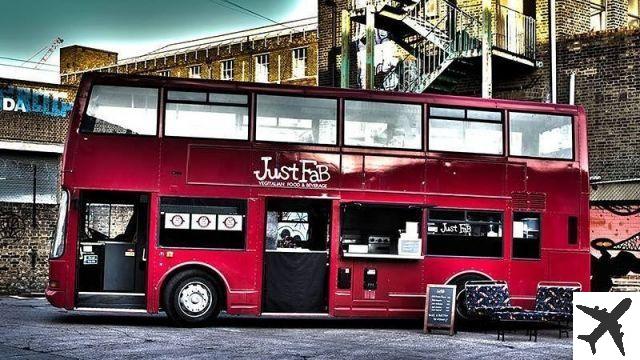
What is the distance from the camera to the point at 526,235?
17.0 metres

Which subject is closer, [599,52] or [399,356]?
[399,356]

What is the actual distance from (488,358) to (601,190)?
1097 centimetres

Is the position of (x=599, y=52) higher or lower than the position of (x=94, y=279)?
higher

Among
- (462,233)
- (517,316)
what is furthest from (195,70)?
(517,316)

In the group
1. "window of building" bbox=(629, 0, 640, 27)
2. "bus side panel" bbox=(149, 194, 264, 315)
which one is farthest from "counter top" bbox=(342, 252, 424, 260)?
"window of building" bbox=(629, 0, 640, 27)

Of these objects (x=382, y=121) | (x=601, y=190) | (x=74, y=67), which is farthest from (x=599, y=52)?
(x=74, y=67)

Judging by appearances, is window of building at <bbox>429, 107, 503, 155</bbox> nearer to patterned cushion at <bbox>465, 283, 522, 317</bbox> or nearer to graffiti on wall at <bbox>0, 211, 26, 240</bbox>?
patterned cushion at <bbox>465, 283, 522, 317</bbox>

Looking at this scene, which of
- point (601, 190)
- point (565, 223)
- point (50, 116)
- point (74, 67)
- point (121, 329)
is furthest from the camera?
point (74, 67)

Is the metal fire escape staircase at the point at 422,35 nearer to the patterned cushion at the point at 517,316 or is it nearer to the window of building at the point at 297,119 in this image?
the window of building at the point at 297,119

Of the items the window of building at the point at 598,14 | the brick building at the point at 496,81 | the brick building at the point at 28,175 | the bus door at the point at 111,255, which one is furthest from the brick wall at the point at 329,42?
the bus door at the point at 111,255

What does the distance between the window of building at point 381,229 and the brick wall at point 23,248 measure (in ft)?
35.0

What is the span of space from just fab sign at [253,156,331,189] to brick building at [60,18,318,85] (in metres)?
32.7

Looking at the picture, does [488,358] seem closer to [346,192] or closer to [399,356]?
[399,356]

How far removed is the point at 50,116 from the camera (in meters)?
27.6
